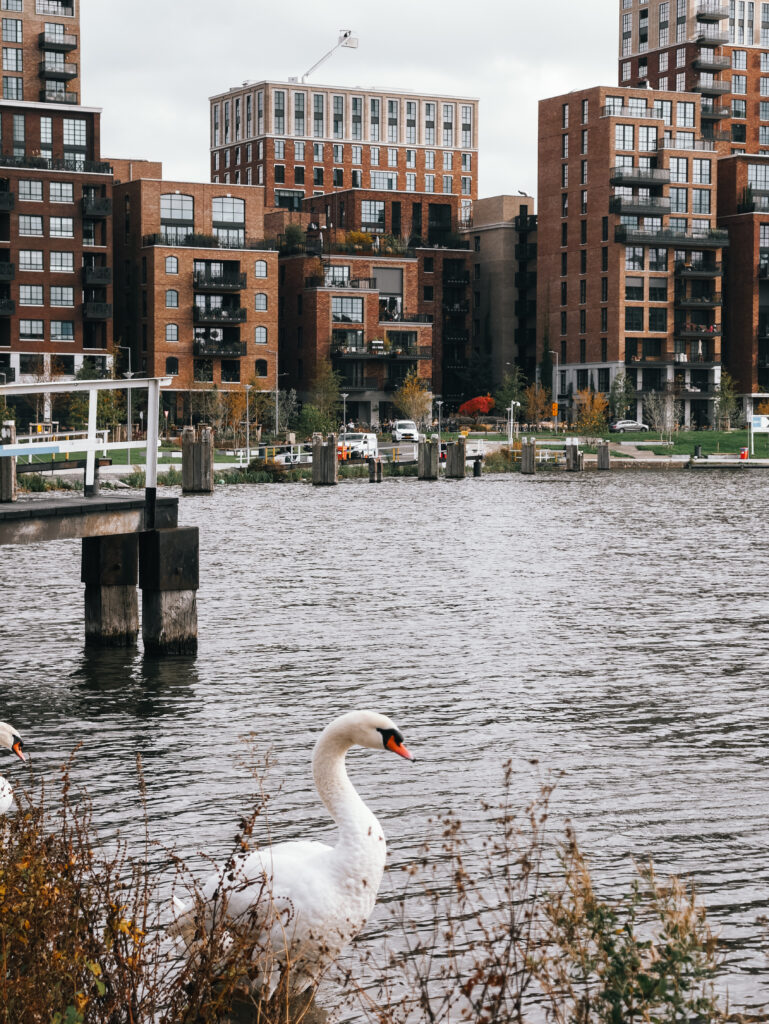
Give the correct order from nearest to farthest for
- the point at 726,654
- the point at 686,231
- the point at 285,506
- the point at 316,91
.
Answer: the point at 726,654, the point at 285,506, the point at 686,231, the point at 316,91

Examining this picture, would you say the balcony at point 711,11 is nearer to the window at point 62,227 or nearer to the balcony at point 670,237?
the balcony at point 670,237

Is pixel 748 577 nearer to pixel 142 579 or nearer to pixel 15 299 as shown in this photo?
pixel 142 579

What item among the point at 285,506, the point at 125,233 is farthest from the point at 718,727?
the point at 125,233

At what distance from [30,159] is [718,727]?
3876 inches

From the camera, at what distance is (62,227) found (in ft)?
355

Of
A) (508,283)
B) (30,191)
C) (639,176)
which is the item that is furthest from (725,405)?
(30,191)

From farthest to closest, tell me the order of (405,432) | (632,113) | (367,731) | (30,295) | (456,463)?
(632,113) → (405,432) → (30,295) → (456,463) → (367,731)

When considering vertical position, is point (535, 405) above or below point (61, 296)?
below

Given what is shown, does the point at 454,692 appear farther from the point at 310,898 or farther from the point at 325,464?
the point at 325,464

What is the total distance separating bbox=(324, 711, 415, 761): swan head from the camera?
8.66 metres

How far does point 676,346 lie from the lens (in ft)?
429

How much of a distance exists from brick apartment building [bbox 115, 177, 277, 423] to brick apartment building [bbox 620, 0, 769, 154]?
47.7m

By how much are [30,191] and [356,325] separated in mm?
30169

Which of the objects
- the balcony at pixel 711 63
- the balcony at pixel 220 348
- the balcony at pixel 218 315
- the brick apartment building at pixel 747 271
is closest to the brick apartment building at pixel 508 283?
the brick apartment building at pixel 747 271
